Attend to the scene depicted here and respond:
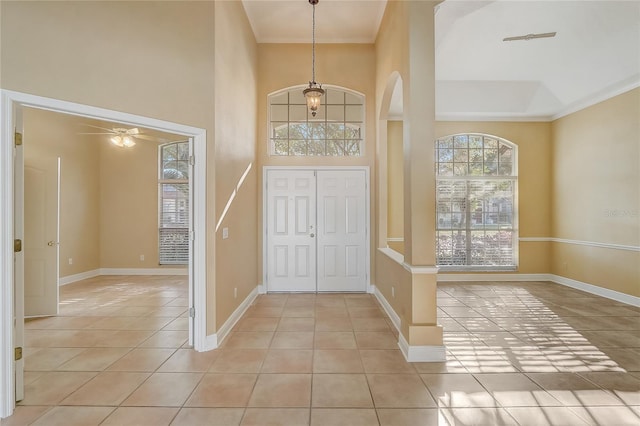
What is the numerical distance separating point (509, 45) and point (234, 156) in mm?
4325

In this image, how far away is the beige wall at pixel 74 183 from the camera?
5.64 meters

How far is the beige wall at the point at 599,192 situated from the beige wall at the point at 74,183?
960 cm

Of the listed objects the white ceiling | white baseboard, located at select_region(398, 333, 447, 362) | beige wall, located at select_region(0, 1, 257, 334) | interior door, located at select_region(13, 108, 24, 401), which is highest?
the white ceiling

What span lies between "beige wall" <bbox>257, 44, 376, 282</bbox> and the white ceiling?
0.17 m

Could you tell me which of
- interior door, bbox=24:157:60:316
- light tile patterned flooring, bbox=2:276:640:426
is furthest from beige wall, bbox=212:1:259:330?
interior door, bbox=24:157:60:316

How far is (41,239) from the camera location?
4.10 m

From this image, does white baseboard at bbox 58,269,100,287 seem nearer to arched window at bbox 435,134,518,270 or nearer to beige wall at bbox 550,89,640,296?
arched window at bbox 435,134,518,270

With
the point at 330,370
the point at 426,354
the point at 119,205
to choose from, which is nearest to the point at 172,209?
the point at 119,205

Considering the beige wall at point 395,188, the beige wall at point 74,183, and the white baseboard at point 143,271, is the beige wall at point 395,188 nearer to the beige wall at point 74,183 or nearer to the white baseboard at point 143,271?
the white baseboard at point 143,271

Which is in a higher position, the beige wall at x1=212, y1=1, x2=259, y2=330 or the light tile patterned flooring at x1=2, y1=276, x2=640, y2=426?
the beige wall at x1=212, y1=1, x2=259, y2=330

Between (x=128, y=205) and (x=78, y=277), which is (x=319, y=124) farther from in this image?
(x=78, y=277)

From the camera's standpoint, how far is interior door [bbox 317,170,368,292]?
534cm

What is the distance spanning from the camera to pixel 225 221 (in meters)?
3.57

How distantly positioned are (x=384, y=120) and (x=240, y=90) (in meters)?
2.30
